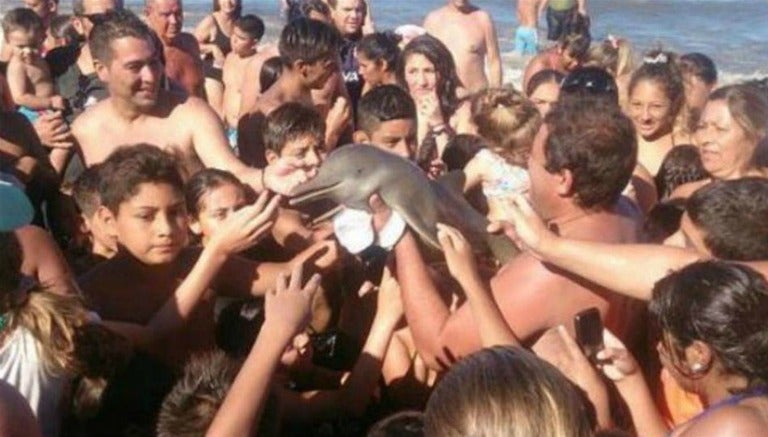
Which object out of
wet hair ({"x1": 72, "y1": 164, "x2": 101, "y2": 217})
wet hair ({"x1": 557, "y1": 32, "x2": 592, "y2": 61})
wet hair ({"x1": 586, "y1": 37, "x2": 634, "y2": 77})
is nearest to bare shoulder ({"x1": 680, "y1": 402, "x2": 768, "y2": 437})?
wet hair ({"x1": 72, "y1": 164, "x2": 101, "y2": 217})

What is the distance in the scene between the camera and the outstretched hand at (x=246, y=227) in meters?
3.65

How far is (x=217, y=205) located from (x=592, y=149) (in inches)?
54.8

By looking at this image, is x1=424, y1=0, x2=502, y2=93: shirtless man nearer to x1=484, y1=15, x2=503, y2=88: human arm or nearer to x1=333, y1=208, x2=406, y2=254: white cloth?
x1=484, y1=15, x2=503, y2=88: human arm

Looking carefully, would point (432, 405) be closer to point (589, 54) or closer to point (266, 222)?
point (266, 222)

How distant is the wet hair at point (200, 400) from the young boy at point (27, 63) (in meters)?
4.71

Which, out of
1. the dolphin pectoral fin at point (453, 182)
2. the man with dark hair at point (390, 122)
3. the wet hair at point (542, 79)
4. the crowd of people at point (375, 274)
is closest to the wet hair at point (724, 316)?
the crowd of people at point (375, 274)

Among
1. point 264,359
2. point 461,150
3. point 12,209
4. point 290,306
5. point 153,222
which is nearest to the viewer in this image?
point 12,209

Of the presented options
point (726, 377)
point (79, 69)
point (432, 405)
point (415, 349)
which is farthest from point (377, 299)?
point (79, 69)

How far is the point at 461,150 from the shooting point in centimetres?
543

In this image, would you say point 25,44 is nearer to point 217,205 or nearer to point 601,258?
point 217,205

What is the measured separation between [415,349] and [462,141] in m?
1.90

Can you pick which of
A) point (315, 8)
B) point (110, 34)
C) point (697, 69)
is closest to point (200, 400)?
point (110, 34)

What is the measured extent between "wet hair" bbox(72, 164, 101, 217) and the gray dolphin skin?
87 cm

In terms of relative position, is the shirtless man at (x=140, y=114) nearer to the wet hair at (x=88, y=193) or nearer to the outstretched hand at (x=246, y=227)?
the wet hair at (x=88, y=193)
